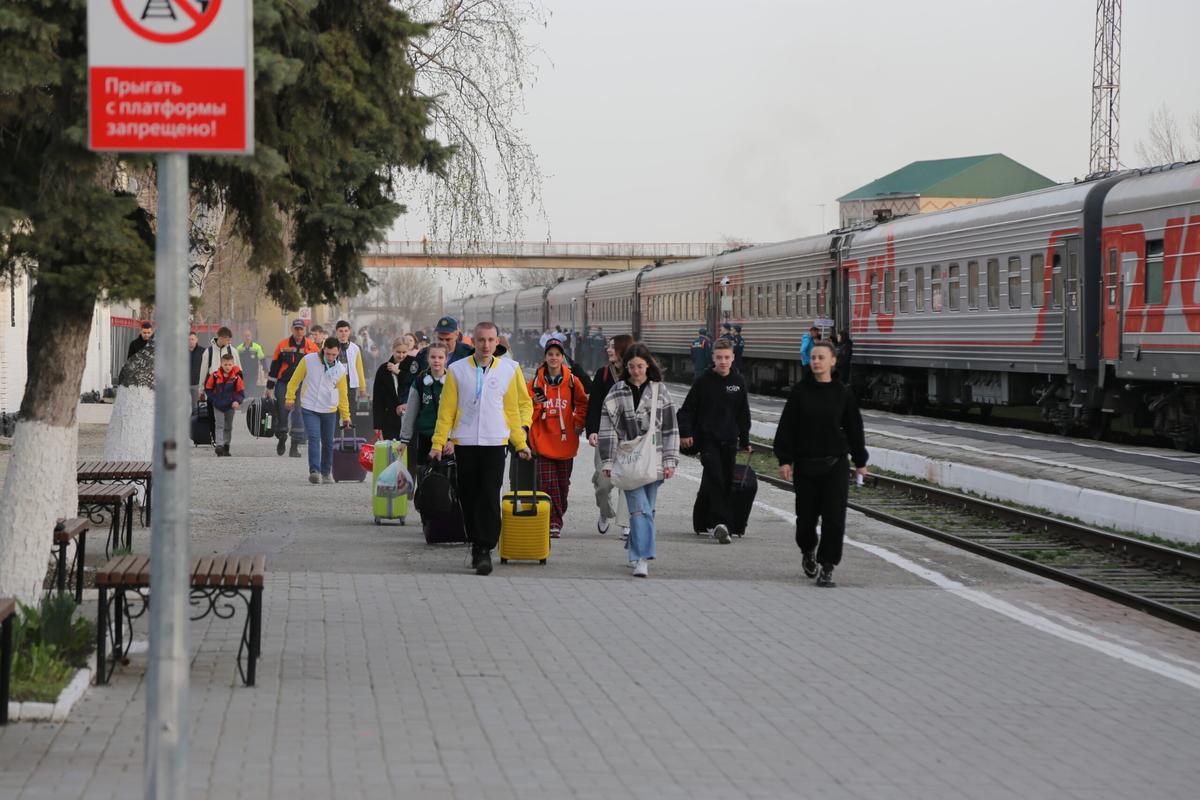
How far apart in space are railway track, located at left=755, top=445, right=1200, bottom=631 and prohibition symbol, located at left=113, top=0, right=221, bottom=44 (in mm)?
8608

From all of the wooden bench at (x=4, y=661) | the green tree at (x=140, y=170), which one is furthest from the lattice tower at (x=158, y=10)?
the wooden bench at (x=4, y=661)

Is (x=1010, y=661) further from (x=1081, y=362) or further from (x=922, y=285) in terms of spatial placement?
(x=922, y=285)

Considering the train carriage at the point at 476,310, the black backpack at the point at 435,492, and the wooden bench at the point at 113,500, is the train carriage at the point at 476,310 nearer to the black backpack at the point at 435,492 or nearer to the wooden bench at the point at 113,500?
the black backpack at the point at 435,492

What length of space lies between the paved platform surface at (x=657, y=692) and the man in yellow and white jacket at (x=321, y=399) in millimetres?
→ 5881

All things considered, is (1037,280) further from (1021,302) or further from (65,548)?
(65,548)

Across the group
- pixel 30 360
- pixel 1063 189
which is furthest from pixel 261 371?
pixel 30 360

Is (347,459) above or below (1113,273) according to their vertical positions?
below

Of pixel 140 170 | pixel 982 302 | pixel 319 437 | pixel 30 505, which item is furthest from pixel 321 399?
pixel 982 302

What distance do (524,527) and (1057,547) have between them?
16.9 ft

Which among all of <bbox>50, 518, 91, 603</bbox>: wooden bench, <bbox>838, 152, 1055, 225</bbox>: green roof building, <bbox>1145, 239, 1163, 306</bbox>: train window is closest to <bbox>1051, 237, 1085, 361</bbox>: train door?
<bbox>1145, 239, 1163, 306</bbox>: train window

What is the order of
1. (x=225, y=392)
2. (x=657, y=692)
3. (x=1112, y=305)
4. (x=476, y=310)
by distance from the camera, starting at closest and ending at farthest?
1. (x=657, y=692)
2. (x=225, y=392)
3. (x=1112, y=305)
4. (x=476, y=310)

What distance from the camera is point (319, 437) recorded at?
64.3 ft

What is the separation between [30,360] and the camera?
974 centimetres

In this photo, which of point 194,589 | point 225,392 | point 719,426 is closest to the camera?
point 194,589
